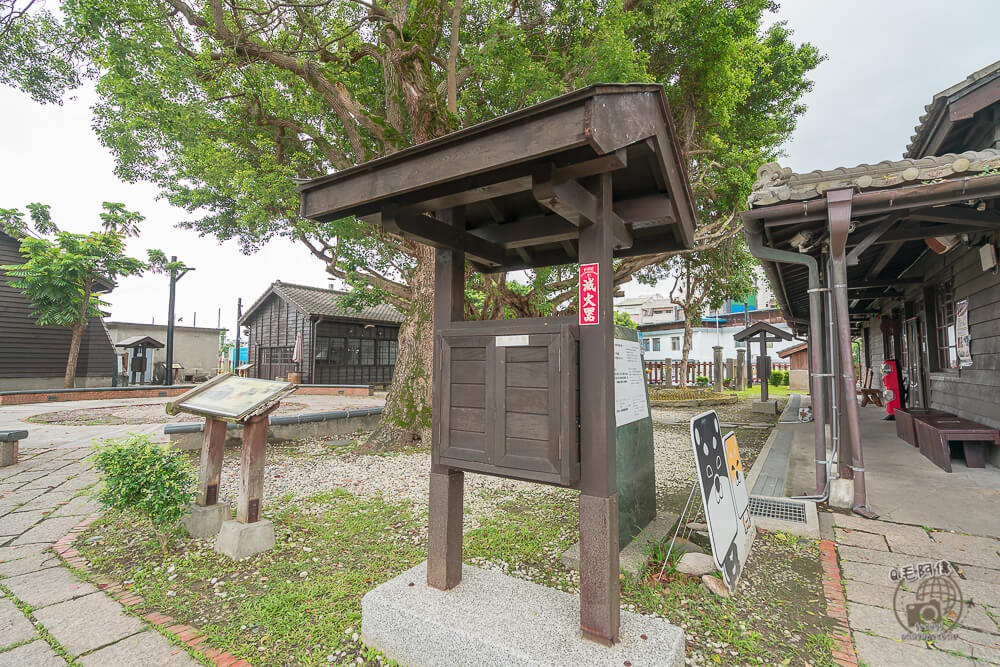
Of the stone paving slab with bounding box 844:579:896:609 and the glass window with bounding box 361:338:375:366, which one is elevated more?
the glass window with bounding box 361:338:375:366

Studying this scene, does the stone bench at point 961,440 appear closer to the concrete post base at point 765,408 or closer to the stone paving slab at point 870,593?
the stone paving slab at point 870,593

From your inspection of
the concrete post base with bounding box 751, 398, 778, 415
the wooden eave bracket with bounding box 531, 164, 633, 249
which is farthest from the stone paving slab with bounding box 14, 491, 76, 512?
the concrete post base with bounding box 751, 398, 778, 415

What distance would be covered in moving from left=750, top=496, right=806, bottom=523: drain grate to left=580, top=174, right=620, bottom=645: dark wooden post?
2579 mm

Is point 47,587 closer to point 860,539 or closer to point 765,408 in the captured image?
point 860,539

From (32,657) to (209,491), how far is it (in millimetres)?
1540

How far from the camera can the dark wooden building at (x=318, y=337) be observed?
64.4 ft

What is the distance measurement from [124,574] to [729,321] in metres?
37.7

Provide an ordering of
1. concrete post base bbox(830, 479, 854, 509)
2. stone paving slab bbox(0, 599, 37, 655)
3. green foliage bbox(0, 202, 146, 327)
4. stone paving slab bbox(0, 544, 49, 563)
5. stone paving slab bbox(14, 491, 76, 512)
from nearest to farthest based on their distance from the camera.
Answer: stone paving slab bbox(0, 599, 37, 655) < stone paving slab bbox(0, 544, 49, 563) < concrete post base bbox(830, 479, 854, 509) < stone paving slab bbox(14, 491, 76, 512) < green foliage bbox(0, 202, 146, 327)

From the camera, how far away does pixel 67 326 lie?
1650 cm

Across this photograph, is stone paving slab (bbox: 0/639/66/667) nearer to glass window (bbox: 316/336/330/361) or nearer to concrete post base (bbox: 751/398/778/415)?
concrete post base (bbox: 751/398/778/415)

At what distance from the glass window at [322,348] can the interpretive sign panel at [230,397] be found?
55.6 feet

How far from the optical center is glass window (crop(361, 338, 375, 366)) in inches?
848

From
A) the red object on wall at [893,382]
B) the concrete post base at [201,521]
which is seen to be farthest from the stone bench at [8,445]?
the red object on wall at [893,382]

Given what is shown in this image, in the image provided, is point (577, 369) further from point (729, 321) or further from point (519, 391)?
point (729, 321)
